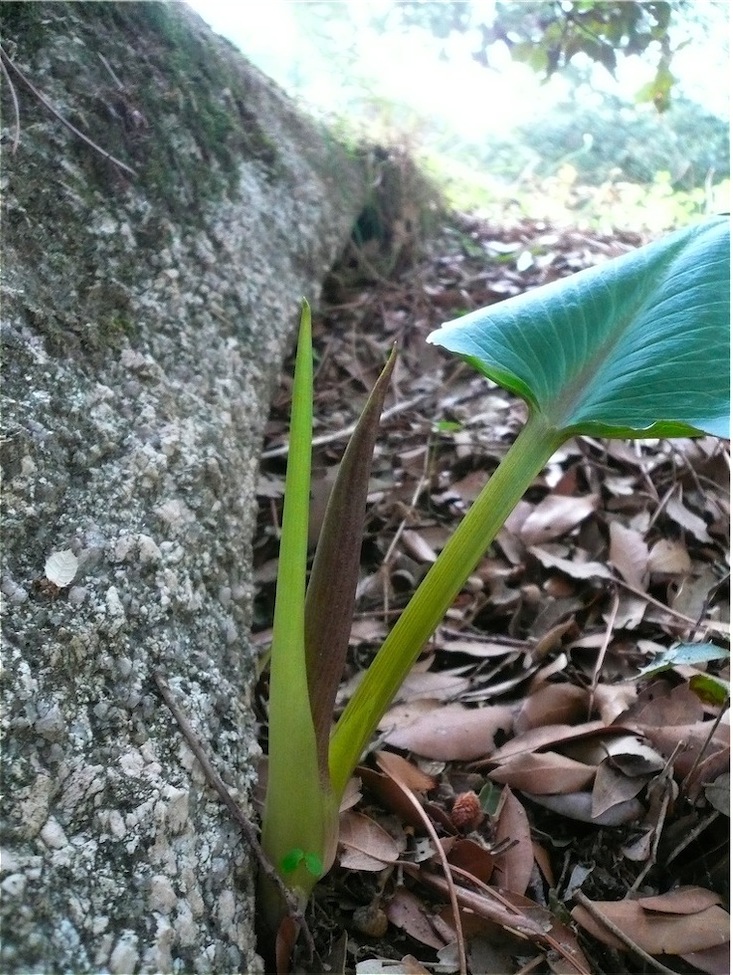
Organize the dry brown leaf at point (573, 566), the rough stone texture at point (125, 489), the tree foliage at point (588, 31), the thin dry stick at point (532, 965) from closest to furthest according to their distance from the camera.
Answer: the rough stone texture at point (125, 489), the thin dry stick at point (532, 965), the dry brown leaf at point (573, 566), the tree foliage at point (588, 31)

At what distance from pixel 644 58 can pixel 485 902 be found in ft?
6.25

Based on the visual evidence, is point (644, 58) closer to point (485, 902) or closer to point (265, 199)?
point (265, 199)

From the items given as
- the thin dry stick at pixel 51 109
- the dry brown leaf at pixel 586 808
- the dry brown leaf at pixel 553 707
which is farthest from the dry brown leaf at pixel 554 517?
the thin dry stick at pixel 51 109

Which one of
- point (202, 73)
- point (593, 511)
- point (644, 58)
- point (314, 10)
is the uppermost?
point (644, 58)

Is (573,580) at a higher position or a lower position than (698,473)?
lower

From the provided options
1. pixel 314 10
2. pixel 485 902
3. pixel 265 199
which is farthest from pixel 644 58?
pixel 485 902

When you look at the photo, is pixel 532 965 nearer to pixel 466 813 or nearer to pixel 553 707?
pixel 466 813

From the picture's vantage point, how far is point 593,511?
0.97 m

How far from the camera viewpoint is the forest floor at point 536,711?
1.67ft

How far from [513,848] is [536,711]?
0.15 m

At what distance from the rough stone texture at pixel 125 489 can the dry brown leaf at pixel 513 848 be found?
21cm

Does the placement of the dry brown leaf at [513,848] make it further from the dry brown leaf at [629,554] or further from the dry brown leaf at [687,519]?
the dry brown leaf at [687,519]

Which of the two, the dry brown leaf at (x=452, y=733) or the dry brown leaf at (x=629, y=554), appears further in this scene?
the dry brown leaf at (x=629, y=554)

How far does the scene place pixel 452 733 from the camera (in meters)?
0.66
